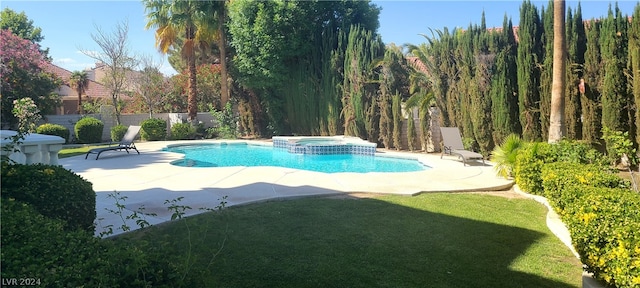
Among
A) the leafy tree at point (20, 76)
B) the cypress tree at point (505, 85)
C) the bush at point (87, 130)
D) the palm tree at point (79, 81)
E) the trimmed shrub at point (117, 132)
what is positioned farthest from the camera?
the palm tree at point (79, 81)

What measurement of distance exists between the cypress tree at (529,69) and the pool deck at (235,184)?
2.24 meters

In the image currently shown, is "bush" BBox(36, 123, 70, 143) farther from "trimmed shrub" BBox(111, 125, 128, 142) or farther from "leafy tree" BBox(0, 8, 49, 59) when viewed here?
"leafy tree" BBox(0, 8, 49, 59)

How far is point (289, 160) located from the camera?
49.0 ft

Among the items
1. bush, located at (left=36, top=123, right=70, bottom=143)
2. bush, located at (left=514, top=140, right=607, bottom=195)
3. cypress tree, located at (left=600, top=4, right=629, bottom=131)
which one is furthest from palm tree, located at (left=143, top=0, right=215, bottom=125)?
bush, located at (left=514, top=140, right=607, bottom=195)

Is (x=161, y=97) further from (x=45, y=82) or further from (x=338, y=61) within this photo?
(x=338, y=61)

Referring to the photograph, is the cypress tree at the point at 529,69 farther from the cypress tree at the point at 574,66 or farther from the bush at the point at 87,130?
the bush at the point at 87,130

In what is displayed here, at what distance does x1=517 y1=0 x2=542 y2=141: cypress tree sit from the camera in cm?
1221

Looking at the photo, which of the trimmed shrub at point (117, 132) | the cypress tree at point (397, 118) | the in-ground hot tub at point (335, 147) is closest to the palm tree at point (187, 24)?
the trimmed shrub at point (117, 132)

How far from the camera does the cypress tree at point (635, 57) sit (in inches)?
385

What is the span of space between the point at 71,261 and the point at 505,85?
1315cm

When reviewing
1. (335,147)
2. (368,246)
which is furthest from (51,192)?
(335,147)

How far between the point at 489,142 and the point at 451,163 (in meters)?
2.27

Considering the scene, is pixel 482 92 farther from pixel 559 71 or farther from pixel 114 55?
pixel 114 55

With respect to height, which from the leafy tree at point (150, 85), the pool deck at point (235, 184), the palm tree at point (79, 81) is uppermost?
the palm tree at point (79, 81)
